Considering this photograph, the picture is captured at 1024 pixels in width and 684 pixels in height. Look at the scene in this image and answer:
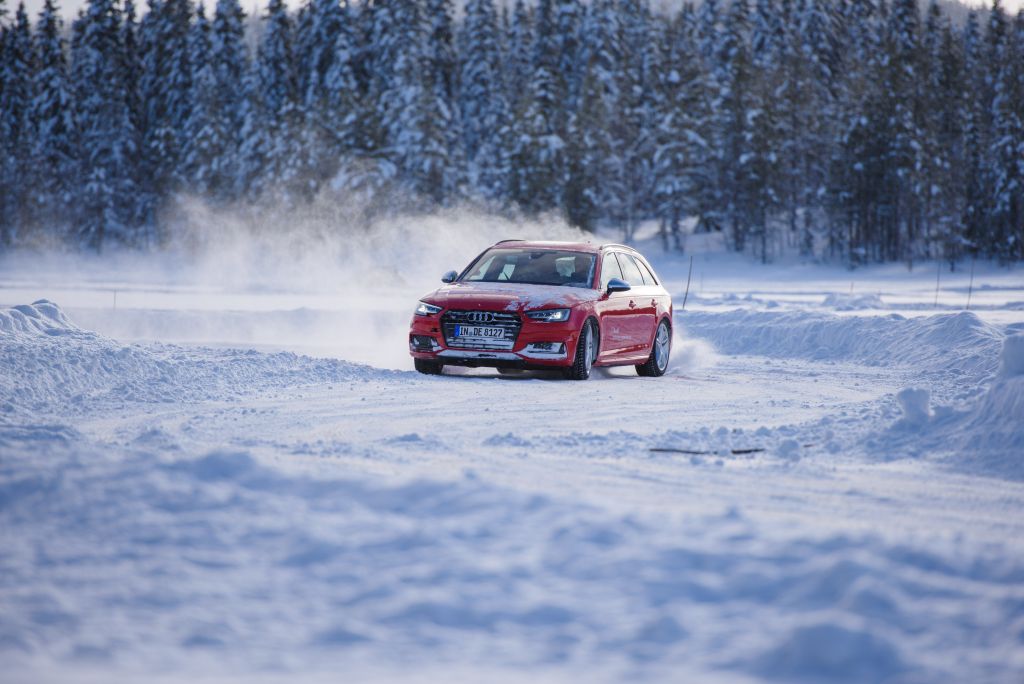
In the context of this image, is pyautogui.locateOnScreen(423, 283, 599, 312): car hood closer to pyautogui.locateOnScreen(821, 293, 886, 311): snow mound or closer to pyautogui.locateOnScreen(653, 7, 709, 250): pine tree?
pyautogui.locateOnScreen(821, 293, 886, 311): snow mound

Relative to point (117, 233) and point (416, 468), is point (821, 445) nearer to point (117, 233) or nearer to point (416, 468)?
point (416, 468)

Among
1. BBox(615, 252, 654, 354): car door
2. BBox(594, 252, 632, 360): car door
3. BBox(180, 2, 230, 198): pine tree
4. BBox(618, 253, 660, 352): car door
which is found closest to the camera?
BBox(594, 252, 632, 360): car door

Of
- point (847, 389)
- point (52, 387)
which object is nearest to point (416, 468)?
point (52, 387)

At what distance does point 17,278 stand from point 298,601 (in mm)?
42459

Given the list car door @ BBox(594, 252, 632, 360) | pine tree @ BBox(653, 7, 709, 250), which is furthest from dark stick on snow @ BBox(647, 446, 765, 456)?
pine tree @ BBox(653, 7, 709, 250)

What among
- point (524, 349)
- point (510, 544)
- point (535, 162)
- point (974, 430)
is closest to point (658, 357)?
point (524, 349)

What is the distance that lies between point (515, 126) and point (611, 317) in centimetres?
5306

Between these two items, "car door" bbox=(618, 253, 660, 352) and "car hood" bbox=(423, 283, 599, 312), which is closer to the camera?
"car hood" bbox=(423, 283, 599, 312)

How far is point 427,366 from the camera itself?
12.6 metres

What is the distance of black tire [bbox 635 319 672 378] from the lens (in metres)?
14.1

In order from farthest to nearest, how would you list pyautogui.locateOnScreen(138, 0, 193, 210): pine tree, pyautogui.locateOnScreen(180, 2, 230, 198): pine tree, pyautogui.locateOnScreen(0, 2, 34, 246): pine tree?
pyautogui.locateOnScreen(138, 0, 193, 210): pine tree
pyautogui.locateOnScreen(180, 2, 230, 198): pine tree
pyautogui.locateOnScreen(0, 2, 34, 246): pine tree

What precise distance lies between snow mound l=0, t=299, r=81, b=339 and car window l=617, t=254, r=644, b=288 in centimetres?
652

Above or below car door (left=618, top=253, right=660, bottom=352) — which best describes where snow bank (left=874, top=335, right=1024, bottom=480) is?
below

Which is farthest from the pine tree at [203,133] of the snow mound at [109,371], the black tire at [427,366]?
the black tire at [427,366]
